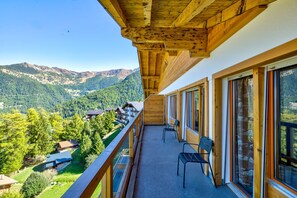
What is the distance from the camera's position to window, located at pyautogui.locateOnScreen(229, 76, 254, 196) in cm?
223

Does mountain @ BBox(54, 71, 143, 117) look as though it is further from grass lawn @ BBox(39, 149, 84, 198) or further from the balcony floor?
the balcony floor

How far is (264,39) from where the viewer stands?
166 cm

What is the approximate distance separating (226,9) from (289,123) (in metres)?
1.34

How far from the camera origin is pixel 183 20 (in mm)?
2268

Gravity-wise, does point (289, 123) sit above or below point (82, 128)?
above

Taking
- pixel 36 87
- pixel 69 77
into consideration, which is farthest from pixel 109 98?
pixel 69 77

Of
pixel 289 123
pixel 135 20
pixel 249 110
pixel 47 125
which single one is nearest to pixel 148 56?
pixel 135 20

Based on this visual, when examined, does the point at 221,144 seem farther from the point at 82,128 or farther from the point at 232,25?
the point at 82,128

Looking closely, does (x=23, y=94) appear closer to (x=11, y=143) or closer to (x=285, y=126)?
(x=11, y=143)

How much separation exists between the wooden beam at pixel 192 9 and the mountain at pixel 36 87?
7031 centimetres

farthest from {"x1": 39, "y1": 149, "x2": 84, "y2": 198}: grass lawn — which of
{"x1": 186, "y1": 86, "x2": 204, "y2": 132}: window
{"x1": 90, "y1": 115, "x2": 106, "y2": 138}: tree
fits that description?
{"x1": 186, "y1": 86, "x2": 204, "y2": 132}: window

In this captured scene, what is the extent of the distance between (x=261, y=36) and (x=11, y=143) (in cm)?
2500

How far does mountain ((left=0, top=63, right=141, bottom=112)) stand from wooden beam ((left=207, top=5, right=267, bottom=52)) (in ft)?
230

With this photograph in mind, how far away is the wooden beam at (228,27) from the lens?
177 centimetres
